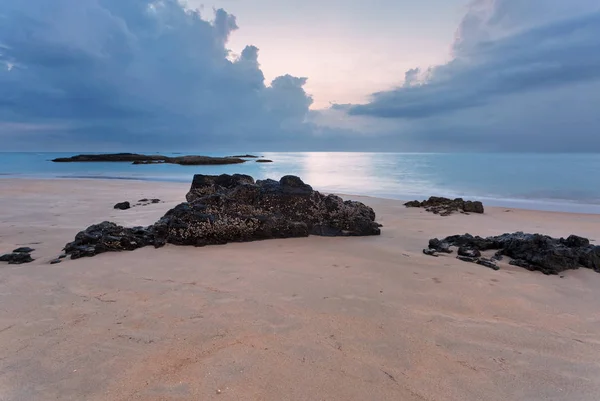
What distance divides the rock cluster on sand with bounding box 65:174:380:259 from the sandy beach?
55cm

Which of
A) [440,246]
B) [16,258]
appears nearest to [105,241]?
[16,258]

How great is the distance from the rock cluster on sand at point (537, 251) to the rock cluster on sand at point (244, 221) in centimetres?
186

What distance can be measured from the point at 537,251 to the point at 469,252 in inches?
33.2

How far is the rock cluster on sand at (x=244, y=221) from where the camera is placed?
18.2 ft

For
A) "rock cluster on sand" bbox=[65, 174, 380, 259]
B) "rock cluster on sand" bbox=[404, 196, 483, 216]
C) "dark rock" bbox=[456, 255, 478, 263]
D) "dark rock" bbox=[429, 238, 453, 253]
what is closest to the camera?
"dark rock" bbox=[456, 255, 478, 263]

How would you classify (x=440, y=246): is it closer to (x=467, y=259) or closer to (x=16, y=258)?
(x=467, y=259)

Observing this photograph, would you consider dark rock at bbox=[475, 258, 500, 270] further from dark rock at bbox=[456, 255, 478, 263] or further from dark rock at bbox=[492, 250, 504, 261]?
dark rock at bbox=[492, 250, 504, 261]

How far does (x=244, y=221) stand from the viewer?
6.10 meters

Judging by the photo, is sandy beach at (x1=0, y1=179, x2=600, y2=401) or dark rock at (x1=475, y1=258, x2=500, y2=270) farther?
dark rock at (x1=475, y1=258, x2=500, y2=270)

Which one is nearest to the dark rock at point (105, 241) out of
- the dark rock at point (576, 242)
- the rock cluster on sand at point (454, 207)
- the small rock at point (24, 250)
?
the small rock at point (24, 250)

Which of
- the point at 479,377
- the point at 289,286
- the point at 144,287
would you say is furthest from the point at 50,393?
the point at 479,377

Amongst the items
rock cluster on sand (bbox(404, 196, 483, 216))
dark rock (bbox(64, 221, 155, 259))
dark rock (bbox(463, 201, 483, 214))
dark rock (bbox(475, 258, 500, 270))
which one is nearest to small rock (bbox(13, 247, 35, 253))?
dark rock (bbox(64, 221, 155, 259))

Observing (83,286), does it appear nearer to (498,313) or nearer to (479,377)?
Result: (479,377)

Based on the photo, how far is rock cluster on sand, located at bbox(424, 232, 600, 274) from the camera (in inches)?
179
